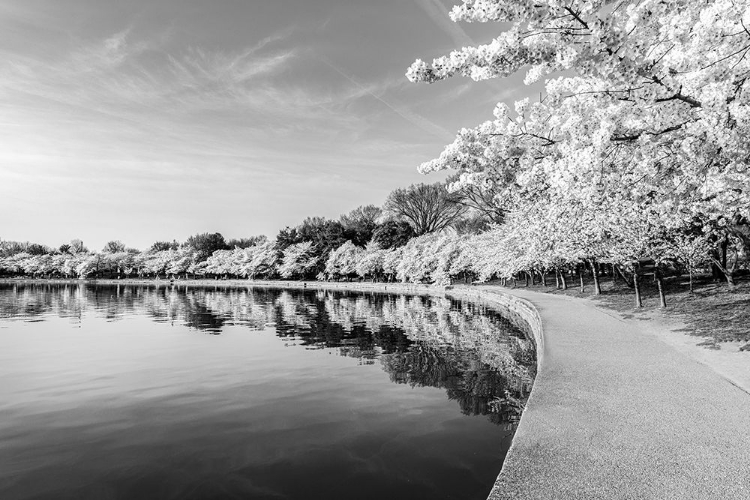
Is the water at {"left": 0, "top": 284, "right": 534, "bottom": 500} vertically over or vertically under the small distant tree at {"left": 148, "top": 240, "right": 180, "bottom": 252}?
under

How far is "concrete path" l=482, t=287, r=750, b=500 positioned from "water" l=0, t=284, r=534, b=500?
1508mm

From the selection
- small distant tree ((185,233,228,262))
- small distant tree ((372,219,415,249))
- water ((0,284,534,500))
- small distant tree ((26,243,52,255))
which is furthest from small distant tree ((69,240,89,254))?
water ((0,284,534,500))

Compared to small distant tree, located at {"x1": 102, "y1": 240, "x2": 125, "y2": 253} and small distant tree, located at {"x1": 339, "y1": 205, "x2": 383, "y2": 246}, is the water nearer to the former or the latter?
small distant tree, located at {"x1": 339, "y1": 205, "x2": 383, "y2": 246}

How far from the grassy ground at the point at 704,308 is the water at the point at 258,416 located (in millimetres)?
5259

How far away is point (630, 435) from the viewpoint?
5.78 metres

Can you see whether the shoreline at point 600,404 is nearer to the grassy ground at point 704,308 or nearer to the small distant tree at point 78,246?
the grassy ground at point 704,308

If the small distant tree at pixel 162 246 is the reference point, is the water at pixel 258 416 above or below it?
below

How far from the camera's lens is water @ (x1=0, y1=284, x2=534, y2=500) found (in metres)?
6.89

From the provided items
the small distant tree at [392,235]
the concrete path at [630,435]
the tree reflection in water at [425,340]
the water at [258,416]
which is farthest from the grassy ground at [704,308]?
the small distant tree at [392,235]

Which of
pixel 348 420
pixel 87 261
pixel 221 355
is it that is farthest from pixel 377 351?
pixel 87 261

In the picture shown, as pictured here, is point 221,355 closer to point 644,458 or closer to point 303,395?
point 303,395

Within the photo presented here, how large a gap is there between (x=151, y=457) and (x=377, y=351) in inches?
412

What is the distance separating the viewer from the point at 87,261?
Result: 115 m

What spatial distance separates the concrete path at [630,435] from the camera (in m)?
4.52
